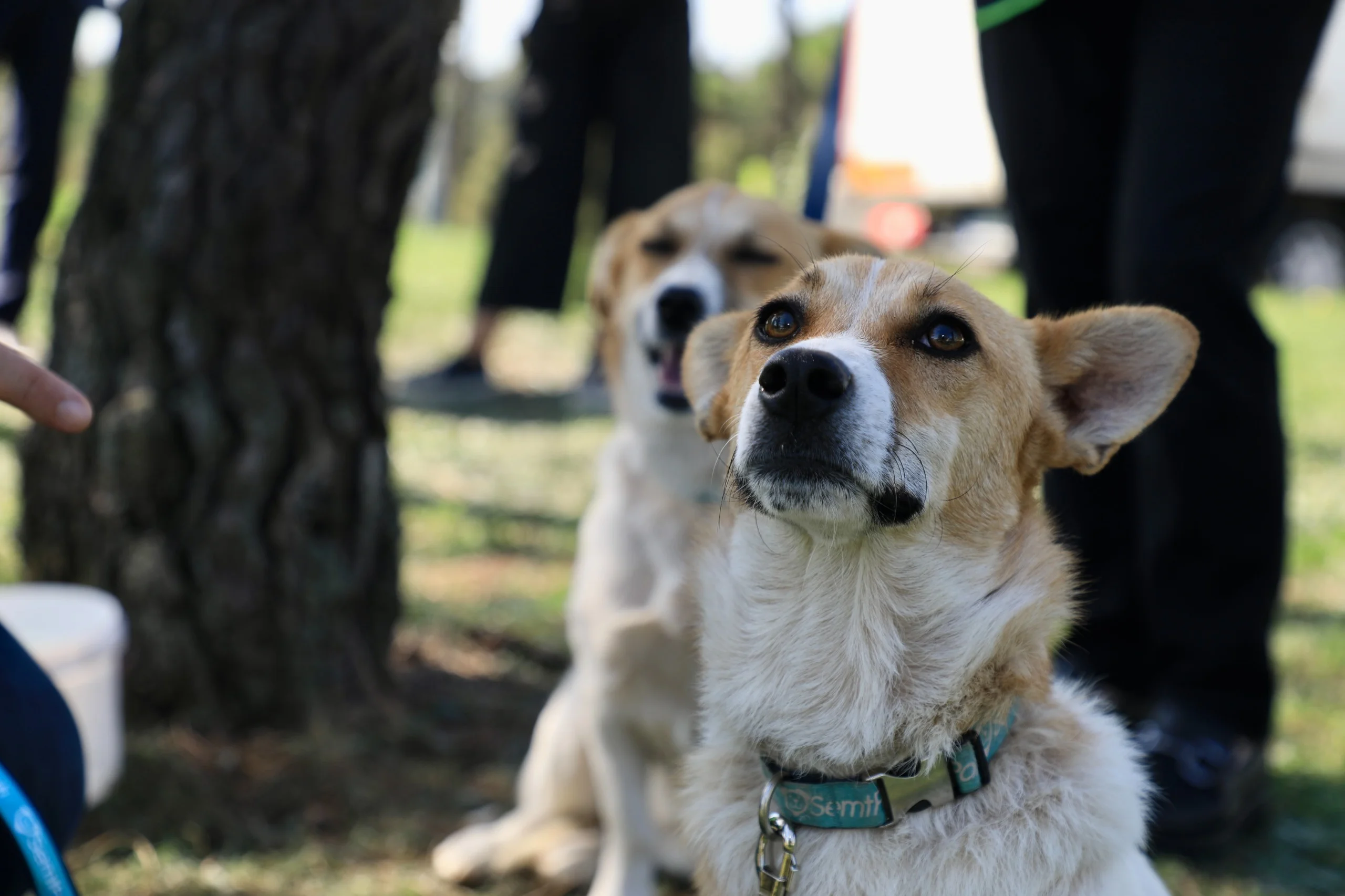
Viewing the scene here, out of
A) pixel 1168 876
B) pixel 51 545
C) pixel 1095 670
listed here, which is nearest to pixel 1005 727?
pixel 1168 876

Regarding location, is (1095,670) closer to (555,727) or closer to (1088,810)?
(555,727)

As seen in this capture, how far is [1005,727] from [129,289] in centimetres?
230

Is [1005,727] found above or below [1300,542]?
above

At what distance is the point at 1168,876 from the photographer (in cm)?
253

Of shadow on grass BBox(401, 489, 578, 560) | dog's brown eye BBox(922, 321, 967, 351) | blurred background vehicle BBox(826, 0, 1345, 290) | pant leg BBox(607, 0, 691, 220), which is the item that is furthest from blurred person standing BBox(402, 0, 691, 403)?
blurred background vehicle BBox(826, 0, 1345, 290)

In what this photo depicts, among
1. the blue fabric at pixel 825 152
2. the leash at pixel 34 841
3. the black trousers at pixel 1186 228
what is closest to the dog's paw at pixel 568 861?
the black trousers at pixel 1186 228

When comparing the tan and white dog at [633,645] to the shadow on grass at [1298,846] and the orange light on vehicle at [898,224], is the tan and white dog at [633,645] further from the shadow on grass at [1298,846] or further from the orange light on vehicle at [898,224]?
the orange light on vehicle at [898,224]

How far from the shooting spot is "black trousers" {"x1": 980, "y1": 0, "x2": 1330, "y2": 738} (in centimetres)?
240

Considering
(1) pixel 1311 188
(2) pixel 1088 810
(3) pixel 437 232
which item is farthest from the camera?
(3) pixel 437 232

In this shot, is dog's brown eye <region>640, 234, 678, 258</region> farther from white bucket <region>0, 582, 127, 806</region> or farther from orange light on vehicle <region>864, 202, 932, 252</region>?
orange light on vehicle <region>864, 202, 932, 252</region>

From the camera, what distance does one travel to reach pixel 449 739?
10.4ft

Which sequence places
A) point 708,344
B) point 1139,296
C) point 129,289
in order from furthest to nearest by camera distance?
1. point 129,289
2. point 1139,296
3. point 708,344

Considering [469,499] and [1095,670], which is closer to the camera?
[1095,670]

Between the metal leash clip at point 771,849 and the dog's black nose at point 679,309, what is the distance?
1565 mm
